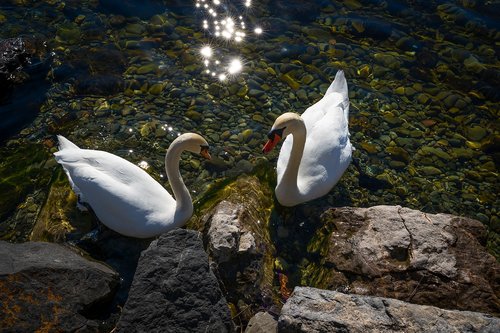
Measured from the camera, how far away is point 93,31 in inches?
352

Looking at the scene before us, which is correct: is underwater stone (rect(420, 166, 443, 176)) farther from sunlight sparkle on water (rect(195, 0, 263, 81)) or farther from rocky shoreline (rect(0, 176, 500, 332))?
sunlight sparkle on water (rect(195, 0, 263, 81))

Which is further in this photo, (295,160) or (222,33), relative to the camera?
(222,33)

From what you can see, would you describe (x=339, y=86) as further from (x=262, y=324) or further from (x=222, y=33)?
(x=262, y=324)

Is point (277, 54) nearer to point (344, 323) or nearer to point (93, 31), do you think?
point (93, 31)

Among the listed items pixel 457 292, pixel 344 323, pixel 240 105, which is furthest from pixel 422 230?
pixel 240 105

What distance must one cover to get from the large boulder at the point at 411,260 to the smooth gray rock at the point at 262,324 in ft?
2.57

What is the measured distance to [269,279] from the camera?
557 centimetres

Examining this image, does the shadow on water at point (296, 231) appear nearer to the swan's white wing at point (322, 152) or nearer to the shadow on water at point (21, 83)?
the swan's white wing at point (322, 152)

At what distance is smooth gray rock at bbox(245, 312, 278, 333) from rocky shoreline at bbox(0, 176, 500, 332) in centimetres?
1

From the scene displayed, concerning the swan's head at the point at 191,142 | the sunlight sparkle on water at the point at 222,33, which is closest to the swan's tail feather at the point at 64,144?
the swan's head at the point at 191,142

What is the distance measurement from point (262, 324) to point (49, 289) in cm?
179

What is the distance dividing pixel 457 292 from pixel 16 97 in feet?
20.6

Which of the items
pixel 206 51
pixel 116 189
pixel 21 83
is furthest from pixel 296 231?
pixel 21 83

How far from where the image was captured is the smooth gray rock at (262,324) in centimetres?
464
